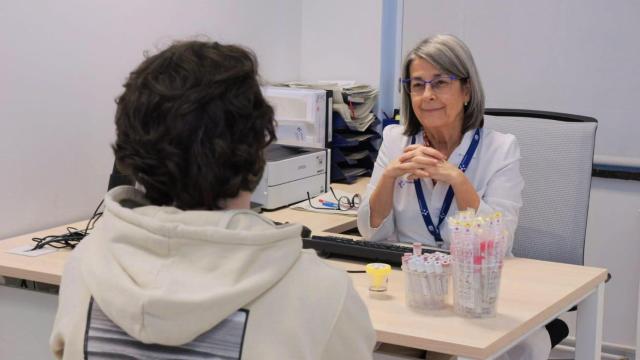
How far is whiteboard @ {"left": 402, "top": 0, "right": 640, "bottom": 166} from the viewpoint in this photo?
10.7 ft

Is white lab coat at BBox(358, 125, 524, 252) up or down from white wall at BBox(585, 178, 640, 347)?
up

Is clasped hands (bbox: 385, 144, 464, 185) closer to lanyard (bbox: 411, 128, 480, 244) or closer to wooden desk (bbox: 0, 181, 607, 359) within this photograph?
lanyard (bbox: 411, 128, 480, 244)

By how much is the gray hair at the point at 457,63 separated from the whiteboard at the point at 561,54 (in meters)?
0.73

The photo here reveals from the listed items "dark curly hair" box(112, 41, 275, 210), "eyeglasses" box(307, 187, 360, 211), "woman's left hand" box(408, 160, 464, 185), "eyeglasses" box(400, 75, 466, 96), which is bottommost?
"eyeglasses" box(307, 187, 360, 211)

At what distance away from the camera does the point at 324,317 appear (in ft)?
3.77

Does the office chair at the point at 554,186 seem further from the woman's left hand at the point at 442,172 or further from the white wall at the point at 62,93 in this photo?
the white wall at the point at 62,93

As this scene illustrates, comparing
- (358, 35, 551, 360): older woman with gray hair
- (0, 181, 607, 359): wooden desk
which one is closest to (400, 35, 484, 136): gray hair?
(358, 35, 551, 360): older woman with gray hair

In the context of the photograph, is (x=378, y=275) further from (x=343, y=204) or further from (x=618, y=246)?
(x=618, y=246)

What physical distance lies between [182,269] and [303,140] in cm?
231

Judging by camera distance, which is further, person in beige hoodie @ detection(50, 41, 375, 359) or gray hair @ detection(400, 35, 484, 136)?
gray hair @ detection(400, 35, 484, 136)

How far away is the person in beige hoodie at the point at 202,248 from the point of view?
1.11 meters

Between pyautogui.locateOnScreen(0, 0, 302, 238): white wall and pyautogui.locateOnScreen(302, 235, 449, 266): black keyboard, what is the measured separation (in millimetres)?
540

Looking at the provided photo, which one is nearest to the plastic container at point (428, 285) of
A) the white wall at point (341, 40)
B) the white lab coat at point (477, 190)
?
the white lab coat at point (477, 190)

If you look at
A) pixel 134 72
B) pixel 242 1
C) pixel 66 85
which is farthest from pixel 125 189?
pixel 242 1
